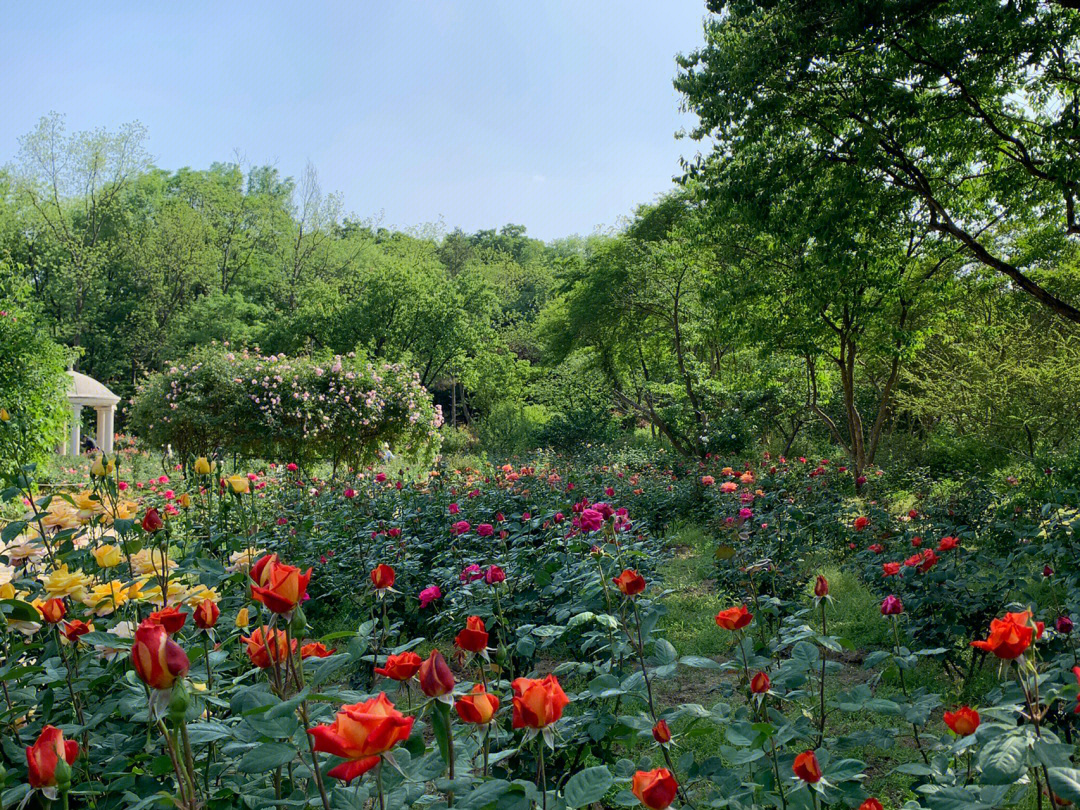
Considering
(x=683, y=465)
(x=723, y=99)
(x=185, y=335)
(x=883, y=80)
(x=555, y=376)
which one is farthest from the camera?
(x=185, y=335)

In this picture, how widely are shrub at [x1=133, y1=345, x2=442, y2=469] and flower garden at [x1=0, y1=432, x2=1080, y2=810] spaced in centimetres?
646

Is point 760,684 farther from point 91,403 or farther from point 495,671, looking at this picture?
point 91,403

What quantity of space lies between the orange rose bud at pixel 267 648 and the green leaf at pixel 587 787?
18.1 inches

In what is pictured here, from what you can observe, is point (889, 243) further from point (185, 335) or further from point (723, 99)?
point (185, 335)

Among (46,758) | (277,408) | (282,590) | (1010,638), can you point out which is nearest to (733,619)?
(1010,638)

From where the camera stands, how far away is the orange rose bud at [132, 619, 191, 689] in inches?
33.7

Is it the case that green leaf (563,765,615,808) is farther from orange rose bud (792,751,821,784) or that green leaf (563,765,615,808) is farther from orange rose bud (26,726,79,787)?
orange rose bud (26,726,79,787)

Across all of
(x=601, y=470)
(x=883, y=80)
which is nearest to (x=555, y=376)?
(x=601, y=470)

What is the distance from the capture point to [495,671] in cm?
196

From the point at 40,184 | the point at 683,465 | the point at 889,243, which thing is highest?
the point at 40,184

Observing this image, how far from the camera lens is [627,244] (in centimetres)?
1454

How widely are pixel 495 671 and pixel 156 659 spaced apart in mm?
1217

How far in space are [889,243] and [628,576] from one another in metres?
7.27

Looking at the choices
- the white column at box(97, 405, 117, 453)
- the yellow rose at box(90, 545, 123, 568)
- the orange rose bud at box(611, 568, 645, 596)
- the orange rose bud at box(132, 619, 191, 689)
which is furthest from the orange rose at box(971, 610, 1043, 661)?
the white column at box(97, 405, 117, 453)
